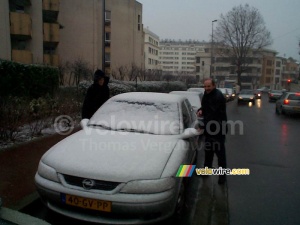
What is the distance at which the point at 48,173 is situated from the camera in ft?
10.9

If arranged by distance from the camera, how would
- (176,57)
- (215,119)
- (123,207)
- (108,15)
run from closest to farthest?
(123,207)
(215,119)
(108,15)
(176,57)

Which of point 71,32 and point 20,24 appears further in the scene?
point 71,32

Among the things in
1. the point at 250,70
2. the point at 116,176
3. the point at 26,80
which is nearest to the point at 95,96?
the point at 116,176

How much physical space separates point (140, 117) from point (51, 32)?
22.4m

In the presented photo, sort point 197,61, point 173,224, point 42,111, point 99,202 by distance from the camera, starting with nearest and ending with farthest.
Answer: point 99,202
point 173,224
point 42,111
point 197,61

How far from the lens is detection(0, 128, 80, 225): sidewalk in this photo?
218 centimetres

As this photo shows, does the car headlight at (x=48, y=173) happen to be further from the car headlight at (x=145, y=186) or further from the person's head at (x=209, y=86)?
the person's head at (x=209, y=86)

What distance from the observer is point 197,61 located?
102m

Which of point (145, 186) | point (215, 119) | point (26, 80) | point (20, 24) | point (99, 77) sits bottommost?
point (145, 186)

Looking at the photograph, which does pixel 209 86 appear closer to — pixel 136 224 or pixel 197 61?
pixel 136 224

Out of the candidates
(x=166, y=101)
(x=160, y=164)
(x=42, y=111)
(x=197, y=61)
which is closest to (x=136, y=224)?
(x=160, y=164)

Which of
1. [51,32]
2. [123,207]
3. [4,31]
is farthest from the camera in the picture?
[51,32]

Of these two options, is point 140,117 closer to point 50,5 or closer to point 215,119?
point 215,119

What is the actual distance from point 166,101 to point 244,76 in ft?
301
